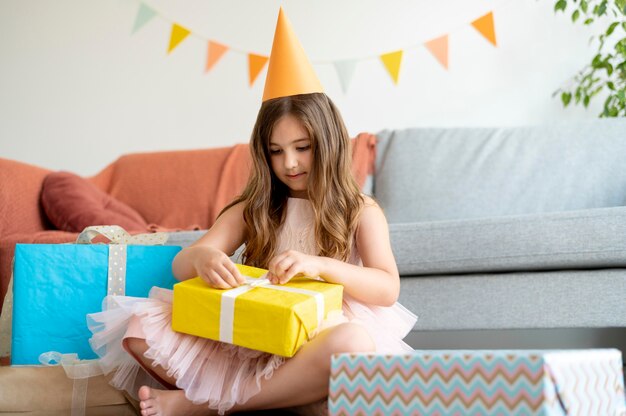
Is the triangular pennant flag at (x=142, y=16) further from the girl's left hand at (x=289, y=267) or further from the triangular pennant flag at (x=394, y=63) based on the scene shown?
the girl's left hand at (x=289, y=267)

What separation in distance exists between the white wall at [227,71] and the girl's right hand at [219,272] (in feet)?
5.63

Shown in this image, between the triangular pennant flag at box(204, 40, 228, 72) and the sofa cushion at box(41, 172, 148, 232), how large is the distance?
0.85m

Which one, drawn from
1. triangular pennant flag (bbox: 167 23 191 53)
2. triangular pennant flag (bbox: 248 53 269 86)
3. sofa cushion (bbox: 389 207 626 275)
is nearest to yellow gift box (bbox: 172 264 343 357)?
sofa cushion (bbox: 389 207 626 275)

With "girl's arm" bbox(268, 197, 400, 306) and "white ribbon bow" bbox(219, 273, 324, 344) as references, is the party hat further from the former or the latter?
"white ribbon bow" bbox(219, 273, 324, 344)

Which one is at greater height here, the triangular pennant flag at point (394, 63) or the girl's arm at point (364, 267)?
the triangular pennant flag at point (394, 63)

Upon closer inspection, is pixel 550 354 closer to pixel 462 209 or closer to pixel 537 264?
pixel 537 264

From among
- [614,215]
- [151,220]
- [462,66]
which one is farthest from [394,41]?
[614,215]

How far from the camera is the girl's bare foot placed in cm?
103

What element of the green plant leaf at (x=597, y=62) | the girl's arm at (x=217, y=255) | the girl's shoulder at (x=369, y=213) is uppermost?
the green plant leaf at (x=597, y=62)

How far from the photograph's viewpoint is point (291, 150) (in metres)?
1.29

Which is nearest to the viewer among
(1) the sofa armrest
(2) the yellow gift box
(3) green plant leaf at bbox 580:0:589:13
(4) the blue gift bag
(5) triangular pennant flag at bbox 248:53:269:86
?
(2) the yellow gift box

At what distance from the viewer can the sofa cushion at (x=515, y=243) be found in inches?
59.7

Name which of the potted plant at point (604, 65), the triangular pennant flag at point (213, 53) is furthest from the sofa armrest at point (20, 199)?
the potted plant at point (604, 65)

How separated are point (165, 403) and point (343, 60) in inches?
76.4
